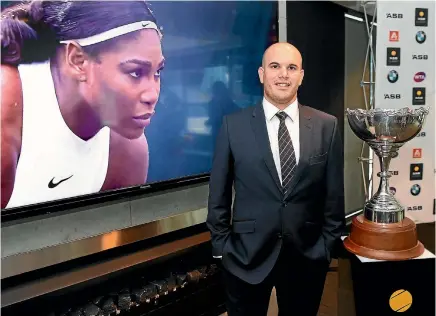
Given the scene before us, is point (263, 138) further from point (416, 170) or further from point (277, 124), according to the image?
point (416, 170)

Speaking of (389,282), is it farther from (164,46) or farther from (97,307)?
(164,46)

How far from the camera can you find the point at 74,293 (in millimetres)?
1744

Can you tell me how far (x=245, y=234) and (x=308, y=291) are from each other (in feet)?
1.12

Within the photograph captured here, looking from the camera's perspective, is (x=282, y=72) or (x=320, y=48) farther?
(x=320, y=48)

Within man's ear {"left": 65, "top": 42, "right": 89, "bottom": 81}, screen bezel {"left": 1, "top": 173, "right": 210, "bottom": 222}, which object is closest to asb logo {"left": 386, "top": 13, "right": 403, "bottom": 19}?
screen bezel {"left": 1, "top": 173, "right": 210, "bottom": 222}

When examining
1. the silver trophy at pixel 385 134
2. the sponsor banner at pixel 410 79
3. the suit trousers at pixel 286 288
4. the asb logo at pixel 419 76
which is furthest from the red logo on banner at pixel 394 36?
the suit trousers at pixel 286 288

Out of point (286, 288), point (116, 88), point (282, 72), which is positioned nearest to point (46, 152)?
point (116, 88)

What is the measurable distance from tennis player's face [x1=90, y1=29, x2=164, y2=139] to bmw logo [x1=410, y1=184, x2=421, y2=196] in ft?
5.48

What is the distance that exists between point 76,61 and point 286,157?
98cm

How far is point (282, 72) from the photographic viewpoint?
5.36 feet

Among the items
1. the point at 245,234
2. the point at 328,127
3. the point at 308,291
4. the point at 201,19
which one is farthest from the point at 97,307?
the point at 201,19

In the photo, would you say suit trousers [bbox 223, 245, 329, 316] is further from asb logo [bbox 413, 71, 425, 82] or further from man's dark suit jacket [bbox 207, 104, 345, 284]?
asb logo [bbox 413, 71, 425, 82]

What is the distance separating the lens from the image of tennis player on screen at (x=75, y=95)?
167 centimetres

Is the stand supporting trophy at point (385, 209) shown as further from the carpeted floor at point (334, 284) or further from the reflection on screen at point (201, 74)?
the reflection on screen at point (201, 74)
